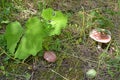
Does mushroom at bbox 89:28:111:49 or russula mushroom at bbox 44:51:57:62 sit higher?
mushroom at bbox 89:28:111:49

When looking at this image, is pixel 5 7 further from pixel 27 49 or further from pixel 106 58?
pixel 106 58

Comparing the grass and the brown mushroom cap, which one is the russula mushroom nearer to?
the grass

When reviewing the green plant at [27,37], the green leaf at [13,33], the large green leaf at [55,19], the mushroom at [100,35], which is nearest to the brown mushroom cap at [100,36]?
the mushroom at [100,35]

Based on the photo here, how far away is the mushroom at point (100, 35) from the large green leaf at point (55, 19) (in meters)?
0.30

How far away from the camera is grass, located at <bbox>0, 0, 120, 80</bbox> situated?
205 cm

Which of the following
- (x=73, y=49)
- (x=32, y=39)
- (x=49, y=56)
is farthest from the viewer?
(x=73, y=49)

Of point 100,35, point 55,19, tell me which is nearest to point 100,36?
point 100,35

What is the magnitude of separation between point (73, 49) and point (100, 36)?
0.25 m

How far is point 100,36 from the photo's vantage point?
90.9 inches

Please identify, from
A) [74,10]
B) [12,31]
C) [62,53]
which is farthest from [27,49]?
[74,10]

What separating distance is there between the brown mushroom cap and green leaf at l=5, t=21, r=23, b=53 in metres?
0.61

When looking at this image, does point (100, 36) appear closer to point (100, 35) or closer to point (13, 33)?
point (100, 35)

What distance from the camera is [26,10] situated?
2.49m

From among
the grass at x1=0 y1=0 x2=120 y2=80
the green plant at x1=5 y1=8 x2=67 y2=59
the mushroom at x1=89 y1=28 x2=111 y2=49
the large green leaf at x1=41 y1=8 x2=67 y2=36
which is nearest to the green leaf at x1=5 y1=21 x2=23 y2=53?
the green plant at x1=5 y1=8 x2=67 y2=59
